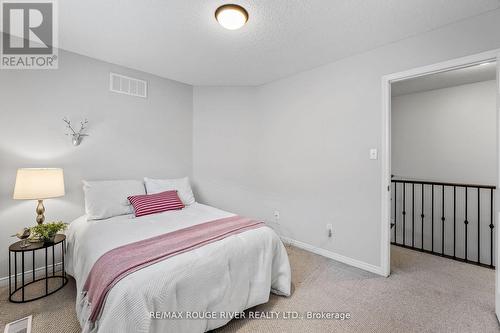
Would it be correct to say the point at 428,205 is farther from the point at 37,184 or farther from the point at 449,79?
the point at 37,184

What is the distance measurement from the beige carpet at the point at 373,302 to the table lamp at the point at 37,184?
891 mm

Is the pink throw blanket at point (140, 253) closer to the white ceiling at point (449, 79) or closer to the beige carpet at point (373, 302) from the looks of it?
the beige carpet at point (373, 302)

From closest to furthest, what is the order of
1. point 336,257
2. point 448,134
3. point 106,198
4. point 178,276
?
point 178,276
point 106,198
point 336,257
point 448,134

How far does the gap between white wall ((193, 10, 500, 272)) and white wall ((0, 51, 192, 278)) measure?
1.89ft

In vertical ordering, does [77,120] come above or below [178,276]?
above

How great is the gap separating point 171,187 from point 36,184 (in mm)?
1326

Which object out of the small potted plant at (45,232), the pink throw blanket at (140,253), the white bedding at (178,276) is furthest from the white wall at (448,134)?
the small potted plant at (45,232)

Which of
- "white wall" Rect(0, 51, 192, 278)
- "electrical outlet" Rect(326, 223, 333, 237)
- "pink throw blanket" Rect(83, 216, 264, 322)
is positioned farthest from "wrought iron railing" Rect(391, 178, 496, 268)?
"white wall" Rect(0, 51, 192, 278)

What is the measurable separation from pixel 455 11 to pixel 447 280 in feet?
8.18

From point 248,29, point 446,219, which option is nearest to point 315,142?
point 248,29

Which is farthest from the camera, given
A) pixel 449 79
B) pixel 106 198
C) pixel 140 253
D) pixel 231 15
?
pixel 449 79

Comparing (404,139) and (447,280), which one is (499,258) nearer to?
(447,280)

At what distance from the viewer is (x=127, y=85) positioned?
9.79ft

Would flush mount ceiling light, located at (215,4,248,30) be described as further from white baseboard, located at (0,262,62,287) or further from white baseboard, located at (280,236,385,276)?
white baseboard, located at (0,262,62,287)
